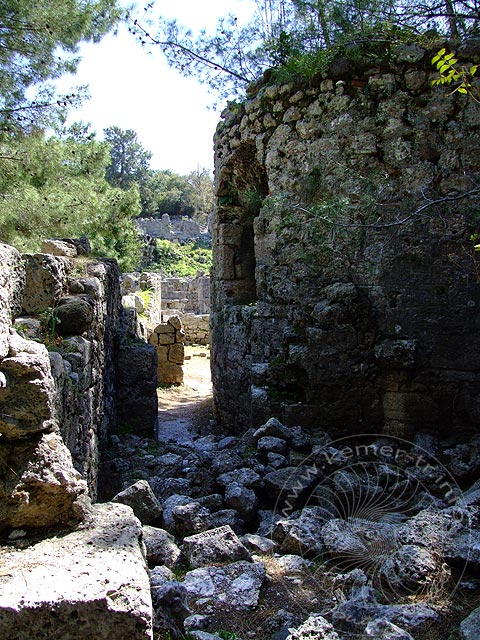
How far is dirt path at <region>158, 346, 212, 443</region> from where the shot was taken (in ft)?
24.1

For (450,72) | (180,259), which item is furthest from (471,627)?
(180,259)

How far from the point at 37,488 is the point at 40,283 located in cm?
208

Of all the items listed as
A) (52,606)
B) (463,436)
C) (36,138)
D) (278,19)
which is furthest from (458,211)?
(36,138)

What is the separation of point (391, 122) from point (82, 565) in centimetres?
462

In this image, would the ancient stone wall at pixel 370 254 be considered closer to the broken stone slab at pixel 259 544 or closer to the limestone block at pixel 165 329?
the broken stone slab at pixel 259 544

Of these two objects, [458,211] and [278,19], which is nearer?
[458,211]

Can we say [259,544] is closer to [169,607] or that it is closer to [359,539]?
[359,539]

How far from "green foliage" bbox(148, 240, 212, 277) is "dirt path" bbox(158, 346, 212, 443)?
2010cm

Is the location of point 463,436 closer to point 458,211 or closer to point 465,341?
point 465,341

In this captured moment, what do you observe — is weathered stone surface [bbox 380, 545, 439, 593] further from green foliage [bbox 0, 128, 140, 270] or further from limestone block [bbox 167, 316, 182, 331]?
limestone block [bbox 167, 316, 182, 331]

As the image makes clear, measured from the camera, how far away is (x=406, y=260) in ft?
17.2

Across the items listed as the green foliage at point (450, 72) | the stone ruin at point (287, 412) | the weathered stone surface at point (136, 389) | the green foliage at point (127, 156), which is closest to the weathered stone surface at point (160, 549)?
the stone ruin at point (287, 412)

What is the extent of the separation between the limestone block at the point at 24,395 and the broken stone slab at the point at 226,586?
112 cm

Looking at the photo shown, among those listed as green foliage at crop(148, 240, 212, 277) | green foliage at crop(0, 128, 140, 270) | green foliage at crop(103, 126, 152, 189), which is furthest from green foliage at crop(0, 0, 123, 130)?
green foliage at crop(103, 126, 152, 189)
